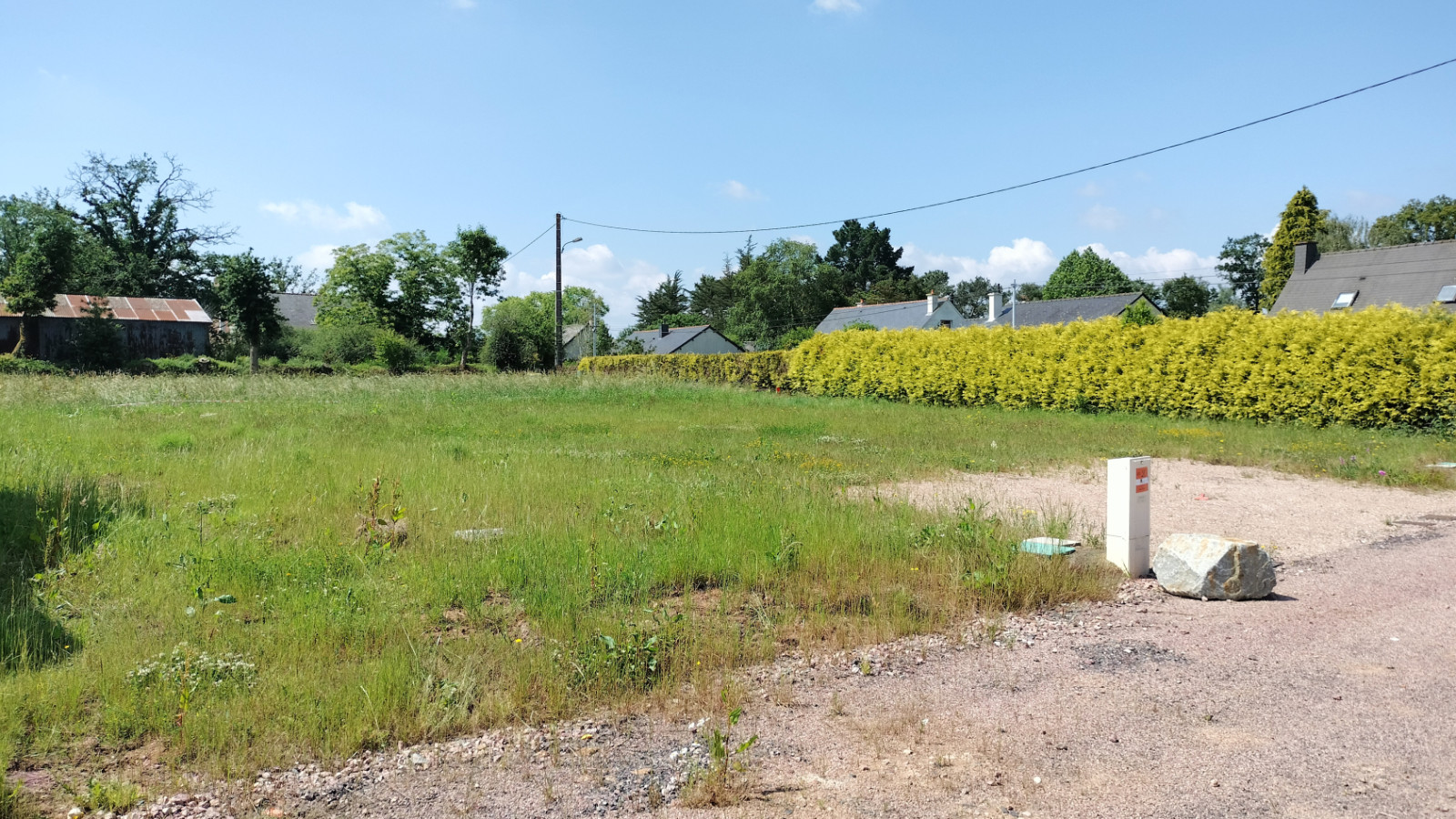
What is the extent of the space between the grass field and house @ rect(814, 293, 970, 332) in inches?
1618

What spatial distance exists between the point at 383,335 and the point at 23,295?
633 inches

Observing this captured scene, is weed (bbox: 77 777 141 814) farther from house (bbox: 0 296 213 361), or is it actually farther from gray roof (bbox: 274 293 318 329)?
gray roof (bbox: 274 293 318 329)

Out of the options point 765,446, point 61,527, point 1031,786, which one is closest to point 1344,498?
point 765,446

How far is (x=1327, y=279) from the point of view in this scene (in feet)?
111

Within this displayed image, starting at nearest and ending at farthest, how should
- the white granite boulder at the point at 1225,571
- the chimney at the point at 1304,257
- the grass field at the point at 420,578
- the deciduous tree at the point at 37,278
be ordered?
the grass field at the point at 420,578 < the white granite boulder at the point at 1225,571 < the chimney at the point at 1304,257 < the deciduous tree at the point at 37,278

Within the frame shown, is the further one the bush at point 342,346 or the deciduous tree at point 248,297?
the bush at point 342,346

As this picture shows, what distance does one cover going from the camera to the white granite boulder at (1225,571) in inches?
220

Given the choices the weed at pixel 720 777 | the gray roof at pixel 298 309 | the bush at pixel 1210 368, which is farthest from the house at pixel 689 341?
the weed at pixel 720 777

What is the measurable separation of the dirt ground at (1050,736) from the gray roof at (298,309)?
68.8 meters

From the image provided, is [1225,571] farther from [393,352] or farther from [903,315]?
[903,315]

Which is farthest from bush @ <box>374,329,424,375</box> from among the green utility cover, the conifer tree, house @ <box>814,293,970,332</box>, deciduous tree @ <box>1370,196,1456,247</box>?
deciduous tree @ <box>1370,196,1456,247</box>

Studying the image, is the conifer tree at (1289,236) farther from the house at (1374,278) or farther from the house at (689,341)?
the house at (689,341)

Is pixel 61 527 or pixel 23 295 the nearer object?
pixel 61 527

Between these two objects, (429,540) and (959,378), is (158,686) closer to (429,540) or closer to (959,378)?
(429,540)
